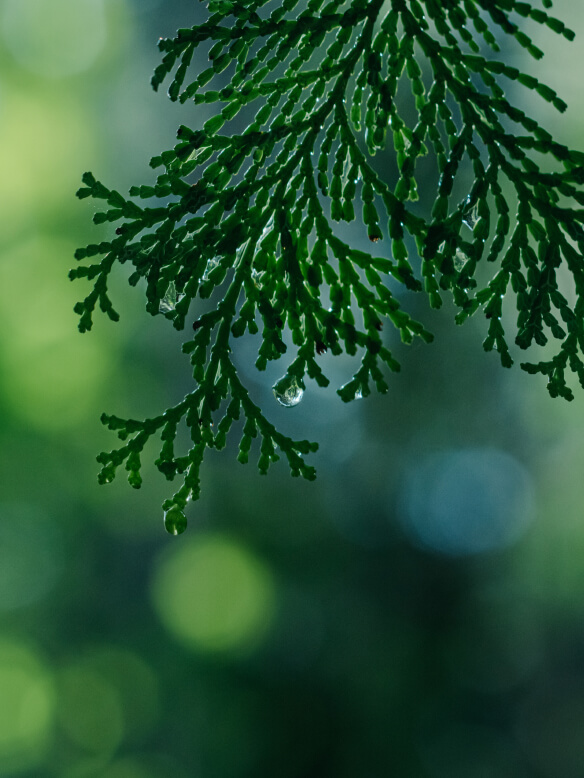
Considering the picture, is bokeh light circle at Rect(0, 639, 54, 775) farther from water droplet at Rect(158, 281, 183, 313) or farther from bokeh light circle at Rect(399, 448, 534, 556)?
water droplet at Rect(158, 281, 183, 313)

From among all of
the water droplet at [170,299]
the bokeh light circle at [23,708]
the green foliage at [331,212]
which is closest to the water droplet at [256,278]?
the green foliage at [331,212]

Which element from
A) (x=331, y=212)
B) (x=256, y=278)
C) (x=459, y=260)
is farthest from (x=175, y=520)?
(x=459, y=260)

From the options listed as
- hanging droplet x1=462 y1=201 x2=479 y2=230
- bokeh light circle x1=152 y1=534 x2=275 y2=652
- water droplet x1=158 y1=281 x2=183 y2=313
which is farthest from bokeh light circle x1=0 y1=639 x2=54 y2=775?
hanging droplet x1=462 y1=201 x2=479 y2=230

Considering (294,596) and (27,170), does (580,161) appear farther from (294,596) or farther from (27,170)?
(27,170)

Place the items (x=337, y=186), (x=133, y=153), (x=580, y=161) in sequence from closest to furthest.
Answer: (x=580, y=161) < (x=337, y=186) < (x=133, y=153)

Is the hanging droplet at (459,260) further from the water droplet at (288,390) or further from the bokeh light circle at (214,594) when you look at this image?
the bokeh light circle at (214,594)

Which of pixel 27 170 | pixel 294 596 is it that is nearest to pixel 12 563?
pixel 294 596
